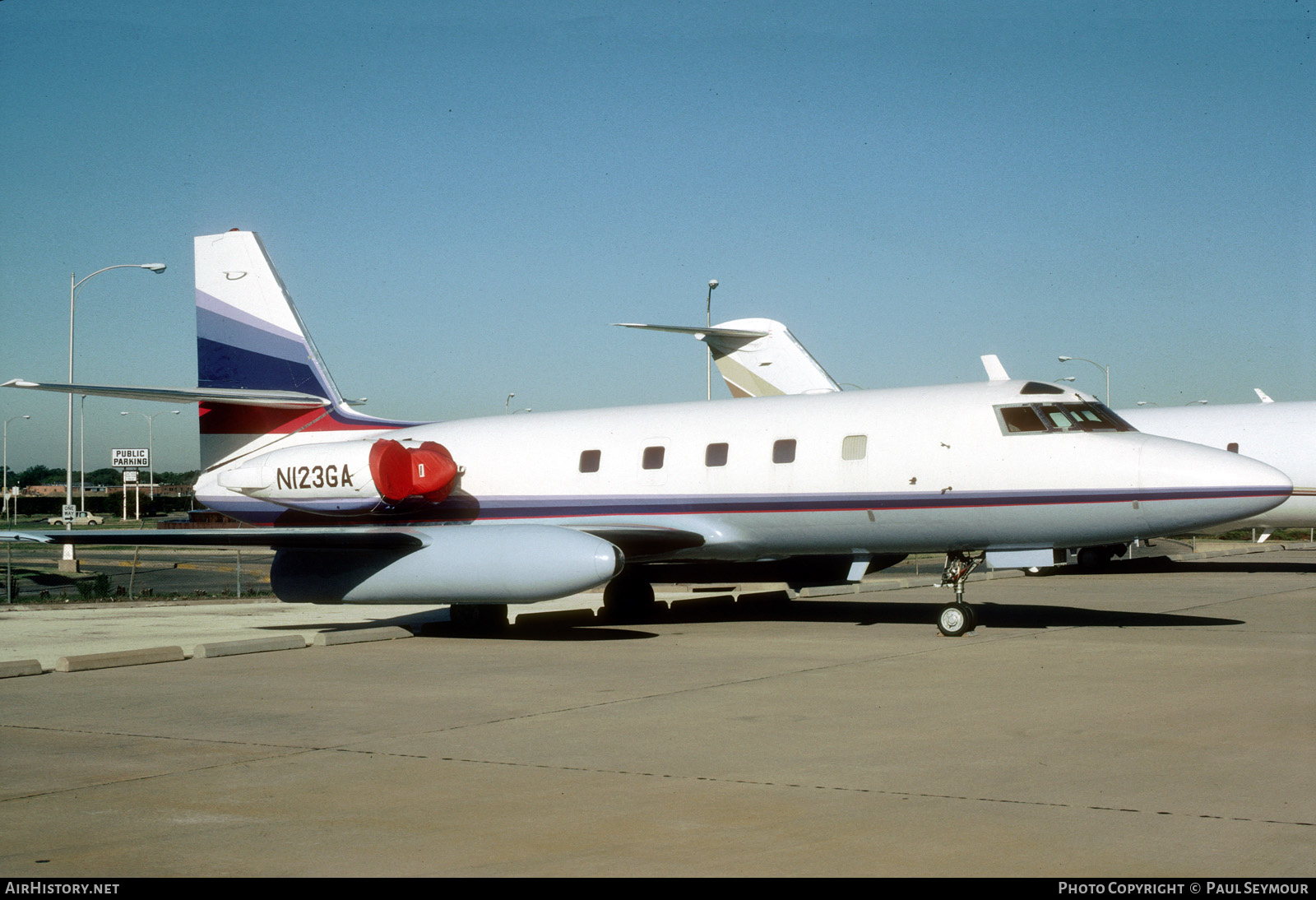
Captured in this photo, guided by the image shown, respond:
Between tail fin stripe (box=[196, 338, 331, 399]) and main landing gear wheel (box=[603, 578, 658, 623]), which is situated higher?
tail fin stripe (box=[196, 338, 331, 399])

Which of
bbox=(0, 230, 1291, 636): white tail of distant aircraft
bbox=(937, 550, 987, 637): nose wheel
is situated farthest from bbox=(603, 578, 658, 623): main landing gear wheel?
bbox=(937, 550, 987, 637): nose wheel

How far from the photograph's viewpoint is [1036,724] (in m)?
9.02

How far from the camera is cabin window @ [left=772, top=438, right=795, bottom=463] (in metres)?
Result: 15.9

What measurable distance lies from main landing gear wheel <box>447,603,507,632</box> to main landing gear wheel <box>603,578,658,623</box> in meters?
2.43

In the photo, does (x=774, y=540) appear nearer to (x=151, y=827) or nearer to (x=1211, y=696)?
(x=1211, y=696)

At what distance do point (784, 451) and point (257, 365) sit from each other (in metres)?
8.64

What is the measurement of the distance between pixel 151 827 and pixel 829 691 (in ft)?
19.5

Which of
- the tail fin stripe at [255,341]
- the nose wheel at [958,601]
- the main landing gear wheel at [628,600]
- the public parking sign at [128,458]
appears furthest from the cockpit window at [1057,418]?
the public parking sign at [128,458]

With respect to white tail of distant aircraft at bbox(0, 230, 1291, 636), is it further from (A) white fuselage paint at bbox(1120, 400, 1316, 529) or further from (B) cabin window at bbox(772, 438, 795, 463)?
(A) white fuselage paint at bbox(1120, 400, 1316, 529)

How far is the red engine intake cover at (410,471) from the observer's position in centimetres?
1730

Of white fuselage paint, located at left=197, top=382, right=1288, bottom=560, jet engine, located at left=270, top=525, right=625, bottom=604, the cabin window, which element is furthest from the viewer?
the cabin window

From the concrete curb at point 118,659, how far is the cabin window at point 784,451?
24.0ft

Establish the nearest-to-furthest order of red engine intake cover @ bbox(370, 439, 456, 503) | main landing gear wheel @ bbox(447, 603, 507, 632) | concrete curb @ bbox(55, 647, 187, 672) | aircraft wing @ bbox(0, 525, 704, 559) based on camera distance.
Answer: concrete curb @ bbox(55, 647, 187, 672) < aircraft wing @ bbox(0, 525, 704, 559) < main landing gear wheel @ bbox(447, 603, 507, 632) < red engine intake cover @ bbox(370, 439, 456, 503)
